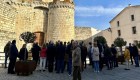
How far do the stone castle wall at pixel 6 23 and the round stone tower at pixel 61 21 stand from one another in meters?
6.01

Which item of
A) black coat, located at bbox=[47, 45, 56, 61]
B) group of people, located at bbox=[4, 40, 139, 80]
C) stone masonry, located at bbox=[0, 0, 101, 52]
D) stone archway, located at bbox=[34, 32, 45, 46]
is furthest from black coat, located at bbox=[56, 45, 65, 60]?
stone archway, located at bbox=[34, 32, 45, 46]

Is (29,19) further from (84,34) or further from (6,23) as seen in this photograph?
(84,34)

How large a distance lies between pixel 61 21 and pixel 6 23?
8106 mm

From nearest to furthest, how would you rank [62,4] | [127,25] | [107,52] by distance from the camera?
[107,52]
[62,4]
[127,25]

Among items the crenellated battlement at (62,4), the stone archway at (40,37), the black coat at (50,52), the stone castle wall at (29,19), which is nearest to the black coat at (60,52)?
the black coat at (50,52)

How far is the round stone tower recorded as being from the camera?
17750 millimetres

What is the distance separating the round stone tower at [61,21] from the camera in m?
17.8

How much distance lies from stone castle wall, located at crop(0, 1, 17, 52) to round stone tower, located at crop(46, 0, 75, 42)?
601 cm

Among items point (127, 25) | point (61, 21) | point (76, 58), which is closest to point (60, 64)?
point (76, 58)

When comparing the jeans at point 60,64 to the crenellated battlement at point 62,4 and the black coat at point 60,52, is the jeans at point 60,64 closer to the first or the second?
the black coat at point 60,52

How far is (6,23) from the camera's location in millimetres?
14695

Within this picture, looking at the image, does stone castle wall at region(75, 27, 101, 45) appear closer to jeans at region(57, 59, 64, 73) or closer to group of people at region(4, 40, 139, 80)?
group of people at region(4, 40, 139, 80)

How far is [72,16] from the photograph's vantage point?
18.8 metres

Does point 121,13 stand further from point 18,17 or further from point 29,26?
point 18,17
